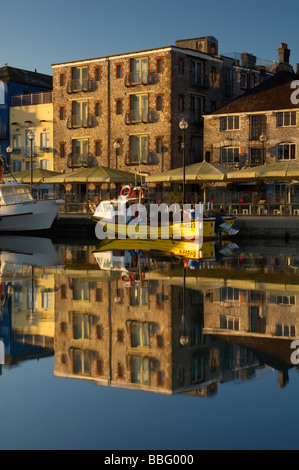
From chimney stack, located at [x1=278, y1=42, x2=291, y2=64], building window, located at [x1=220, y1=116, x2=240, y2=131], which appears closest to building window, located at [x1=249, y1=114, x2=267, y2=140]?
building window, located at [x1=220, y1=116, x2=240, y2=131]

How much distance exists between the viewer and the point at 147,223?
128 feet

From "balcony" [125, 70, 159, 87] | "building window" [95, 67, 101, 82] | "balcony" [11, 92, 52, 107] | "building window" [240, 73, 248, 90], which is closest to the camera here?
"balcony" [125, 70, 159, 87]

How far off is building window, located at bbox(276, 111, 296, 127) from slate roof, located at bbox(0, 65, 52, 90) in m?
30.0

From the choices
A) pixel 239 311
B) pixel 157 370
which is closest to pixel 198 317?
pixel 239 311

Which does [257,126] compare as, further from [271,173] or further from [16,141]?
[16,141]

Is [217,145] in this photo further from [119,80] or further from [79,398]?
[79,398]

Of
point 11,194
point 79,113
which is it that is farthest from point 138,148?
point 11,194

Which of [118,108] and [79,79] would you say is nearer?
[118,108]

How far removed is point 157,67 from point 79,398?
→ 52.4 m

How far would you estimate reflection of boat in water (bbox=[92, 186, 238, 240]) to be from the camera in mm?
36875

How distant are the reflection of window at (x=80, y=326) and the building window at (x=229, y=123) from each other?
43.6 m

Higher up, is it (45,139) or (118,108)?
(118,108)

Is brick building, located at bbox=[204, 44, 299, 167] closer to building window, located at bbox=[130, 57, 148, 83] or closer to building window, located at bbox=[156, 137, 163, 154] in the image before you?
building window, located at bbox=[156, 137, 163, 154]

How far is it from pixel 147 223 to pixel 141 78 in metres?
24.2
